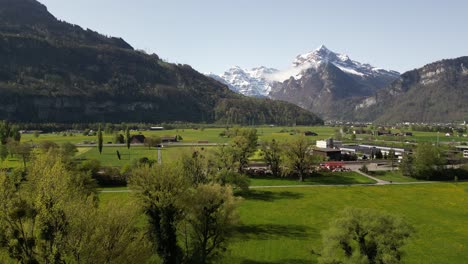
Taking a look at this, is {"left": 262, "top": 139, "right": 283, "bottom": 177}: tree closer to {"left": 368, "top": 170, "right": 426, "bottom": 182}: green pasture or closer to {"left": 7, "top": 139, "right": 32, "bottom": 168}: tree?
{"left": 368, "top": 170, "right": 426, "bottom": 182}: green pasture

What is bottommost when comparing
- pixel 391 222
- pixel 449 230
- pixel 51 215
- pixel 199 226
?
pixel 449 230

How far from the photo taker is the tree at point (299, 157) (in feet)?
318

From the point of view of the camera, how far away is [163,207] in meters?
39.2

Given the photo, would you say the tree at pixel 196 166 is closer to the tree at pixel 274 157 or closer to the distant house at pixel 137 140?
the tree at pixel 274 157

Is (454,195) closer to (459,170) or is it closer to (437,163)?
(437,163)

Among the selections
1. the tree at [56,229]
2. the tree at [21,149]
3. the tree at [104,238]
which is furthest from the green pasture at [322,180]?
the tree at [21,149]

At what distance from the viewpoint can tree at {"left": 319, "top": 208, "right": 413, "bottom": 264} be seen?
31625 mm

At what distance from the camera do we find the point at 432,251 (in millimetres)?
46969

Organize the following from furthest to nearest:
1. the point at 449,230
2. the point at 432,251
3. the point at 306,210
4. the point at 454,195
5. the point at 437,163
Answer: the point at 437,163
the point at 454,195
the point at 306,210
the point at 449,230
the point at 432,251

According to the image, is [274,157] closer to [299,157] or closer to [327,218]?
[299,157]

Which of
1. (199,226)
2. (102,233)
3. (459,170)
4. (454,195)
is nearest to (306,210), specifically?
(199,226)

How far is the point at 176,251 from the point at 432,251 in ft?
107

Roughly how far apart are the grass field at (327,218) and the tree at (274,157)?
57.7 ft

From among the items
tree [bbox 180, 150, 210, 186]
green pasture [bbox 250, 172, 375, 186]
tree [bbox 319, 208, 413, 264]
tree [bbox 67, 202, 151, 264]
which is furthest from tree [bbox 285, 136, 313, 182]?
tree [bbox 67, 202, 151, 264]
